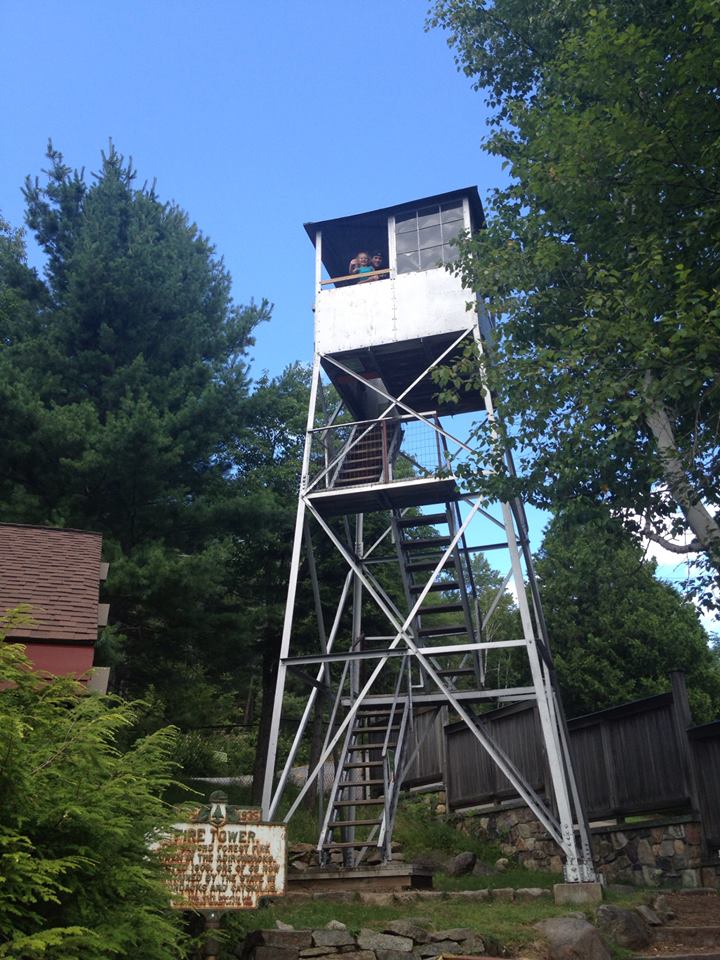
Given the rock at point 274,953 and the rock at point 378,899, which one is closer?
the rock at point 274,953

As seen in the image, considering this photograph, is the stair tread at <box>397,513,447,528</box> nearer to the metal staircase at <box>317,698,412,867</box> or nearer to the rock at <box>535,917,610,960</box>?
the metal staircase at <box>317,698,412,867</box>

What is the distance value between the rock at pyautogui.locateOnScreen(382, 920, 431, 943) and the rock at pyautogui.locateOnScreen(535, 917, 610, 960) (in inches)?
42.8

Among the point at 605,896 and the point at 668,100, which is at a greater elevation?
the point at 668,100

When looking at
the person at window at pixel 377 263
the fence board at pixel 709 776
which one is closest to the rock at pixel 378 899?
the fence board at pixel 709 776

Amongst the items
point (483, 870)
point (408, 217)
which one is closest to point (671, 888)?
point (483, 870)

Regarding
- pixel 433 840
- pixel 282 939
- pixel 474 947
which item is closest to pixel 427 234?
pixel 433 840

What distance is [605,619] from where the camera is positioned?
918 inches

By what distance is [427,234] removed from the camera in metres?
14.1

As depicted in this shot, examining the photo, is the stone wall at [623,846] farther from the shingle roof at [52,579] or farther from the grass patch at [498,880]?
the shingle roof at [52,579]

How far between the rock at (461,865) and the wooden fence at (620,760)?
1.54 m

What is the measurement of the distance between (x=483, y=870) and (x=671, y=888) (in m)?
3.10

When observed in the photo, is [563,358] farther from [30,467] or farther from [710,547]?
[30,467]

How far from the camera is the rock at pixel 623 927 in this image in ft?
26.7

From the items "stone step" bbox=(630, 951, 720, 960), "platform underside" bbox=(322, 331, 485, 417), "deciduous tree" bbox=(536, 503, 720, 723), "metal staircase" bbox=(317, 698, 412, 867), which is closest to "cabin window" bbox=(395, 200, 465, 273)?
"platform underside" bbox=(322, 331, 485, 417)
